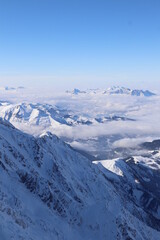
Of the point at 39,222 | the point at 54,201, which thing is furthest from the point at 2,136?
the point at 39,222

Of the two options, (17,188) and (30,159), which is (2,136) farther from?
(17,188)

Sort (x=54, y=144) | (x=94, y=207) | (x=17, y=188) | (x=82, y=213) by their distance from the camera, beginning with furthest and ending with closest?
(x=54, y=144), (x=94, y=207), (x=82, y=213), (x=17, y=188)

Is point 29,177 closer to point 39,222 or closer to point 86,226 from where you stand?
point 39,222

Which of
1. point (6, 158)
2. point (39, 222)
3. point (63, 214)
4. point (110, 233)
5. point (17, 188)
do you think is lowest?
point (110, 233)

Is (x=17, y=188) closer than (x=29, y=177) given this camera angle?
Yes

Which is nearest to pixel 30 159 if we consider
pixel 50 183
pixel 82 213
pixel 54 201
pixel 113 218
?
pixel 50 183

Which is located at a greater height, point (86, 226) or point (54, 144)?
point (54, 144)

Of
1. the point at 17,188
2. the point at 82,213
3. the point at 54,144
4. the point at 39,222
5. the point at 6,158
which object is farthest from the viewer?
the point at 54,144
